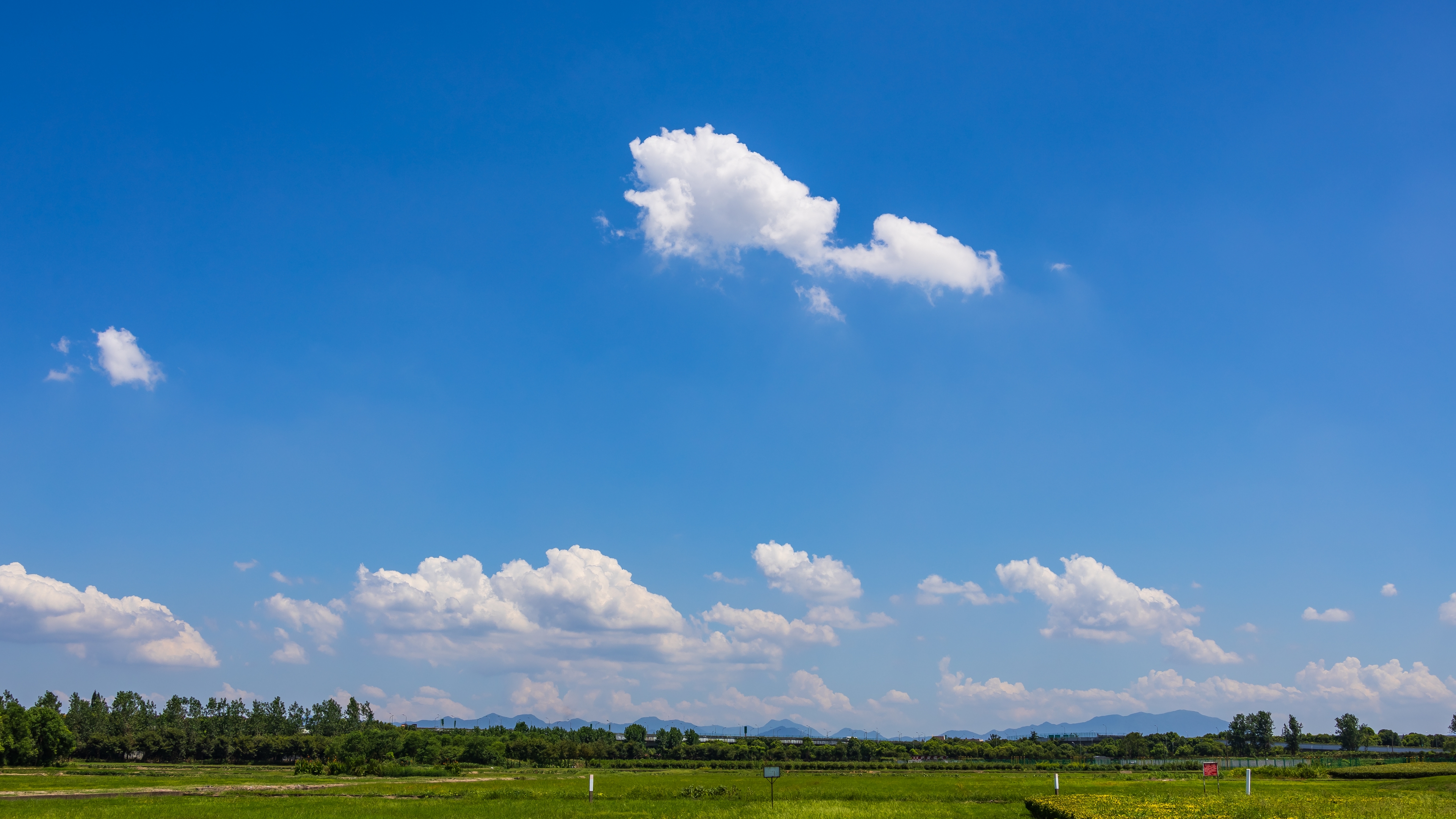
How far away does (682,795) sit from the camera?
60.2 m

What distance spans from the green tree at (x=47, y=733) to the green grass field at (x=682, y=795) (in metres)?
6.80

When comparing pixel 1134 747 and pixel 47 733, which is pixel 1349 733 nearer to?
pixel 1134 747

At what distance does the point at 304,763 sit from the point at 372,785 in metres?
19.9

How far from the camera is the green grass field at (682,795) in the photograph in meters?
38.9

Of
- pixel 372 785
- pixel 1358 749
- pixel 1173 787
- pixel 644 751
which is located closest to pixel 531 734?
pixel 644 751

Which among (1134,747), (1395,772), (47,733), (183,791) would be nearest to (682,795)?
(183,791)

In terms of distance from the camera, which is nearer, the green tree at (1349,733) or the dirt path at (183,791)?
the dirt path at (183,791)

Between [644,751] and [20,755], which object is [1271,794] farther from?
[20,755]

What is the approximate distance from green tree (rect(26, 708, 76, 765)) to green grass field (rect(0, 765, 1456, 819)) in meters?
6.80

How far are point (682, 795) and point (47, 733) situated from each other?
3321 inches

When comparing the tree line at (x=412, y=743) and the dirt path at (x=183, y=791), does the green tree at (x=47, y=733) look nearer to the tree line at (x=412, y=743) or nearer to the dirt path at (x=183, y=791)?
the tree line at (x=412, y=743)

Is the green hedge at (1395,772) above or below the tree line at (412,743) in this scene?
above

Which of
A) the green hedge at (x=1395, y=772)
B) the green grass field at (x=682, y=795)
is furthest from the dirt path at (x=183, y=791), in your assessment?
the green hedge at (x=1395, y=772)

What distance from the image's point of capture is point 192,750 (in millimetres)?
126188
